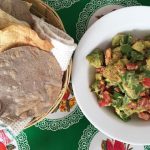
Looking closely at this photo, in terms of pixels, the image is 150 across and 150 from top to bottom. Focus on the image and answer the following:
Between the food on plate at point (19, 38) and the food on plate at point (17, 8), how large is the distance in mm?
78

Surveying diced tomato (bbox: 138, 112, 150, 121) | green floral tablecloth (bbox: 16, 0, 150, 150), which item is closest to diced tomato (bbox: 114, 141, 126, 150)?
green floral tablecloth (bbox: 16, 0, 150, 150)

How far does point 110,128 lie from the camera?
128 centimetres

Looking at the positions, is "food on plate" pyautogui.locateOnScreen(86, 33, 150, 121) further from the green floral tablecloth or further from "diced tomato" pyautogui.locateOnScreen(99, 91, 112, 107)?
the green floral tablecloth

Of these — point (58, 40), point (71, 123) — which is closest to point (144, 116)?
point (71, 123)

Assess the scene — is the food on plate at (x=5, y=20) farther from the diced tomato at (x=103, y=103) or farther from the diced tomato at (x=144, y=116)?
the diced tomato at (x=144, y=116)

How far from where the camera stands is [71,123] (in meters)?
1.38

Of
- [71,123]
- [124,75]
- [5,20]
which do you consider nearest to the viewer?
[5,20]

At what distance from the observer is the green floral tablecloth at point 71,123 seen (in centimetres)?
138

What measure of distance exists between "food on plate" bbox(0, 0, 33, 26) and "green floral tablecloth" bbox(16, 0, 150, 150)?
0.19 metres

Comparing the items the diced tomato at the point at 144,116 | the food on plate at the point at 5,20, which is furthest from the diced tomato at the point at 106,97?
the food on plate at the point at 5,20

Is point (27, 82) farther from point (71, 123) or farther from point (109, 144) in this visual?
point (109, 144)

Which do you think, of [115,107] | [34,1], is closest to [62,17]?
[34,1]

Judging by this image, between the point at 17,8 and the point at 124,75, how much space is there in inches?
14.9

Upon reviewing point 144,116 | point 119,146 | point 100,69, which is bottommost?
point 119,146
